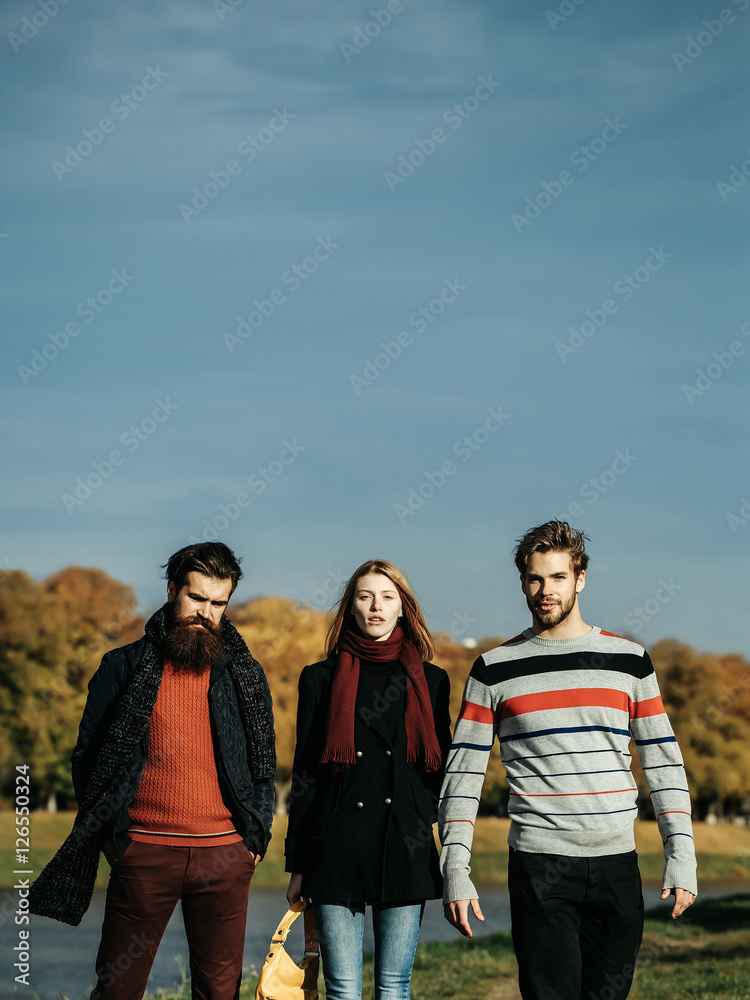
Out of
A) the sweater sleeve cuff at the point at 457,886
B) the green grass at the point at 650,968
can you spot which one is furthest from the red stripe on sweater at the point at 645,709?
the green grass at the point at 650,968

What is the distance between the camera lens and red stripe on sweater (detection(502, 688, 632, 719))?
4598 mm

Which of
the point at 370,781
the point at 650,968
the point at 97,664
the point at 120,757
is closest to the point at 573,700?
the point at 370,781

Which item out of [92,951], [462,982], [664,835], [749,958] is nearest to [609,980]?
[664,835]

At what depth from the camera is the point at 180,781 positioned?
15.7 feet

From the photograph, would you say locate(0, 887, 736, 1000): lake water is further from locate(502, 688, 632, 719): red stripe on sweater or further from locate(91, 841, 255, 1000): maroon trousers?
locate(502, 688, 632, 719): red stripe on sweater

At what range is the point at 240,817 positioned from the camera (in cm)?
484

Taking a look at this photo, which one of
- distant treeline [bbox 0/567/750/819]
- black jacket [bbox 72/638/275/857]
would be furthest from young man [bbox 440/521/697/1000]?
distant treeline [bbox 0/567/750/819]

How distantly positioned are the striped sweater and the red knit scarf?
0.58 feet

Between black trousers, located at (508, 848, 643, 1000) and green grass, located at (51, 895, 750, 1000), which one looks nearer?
black trousers, located at (508, 848, 643, 1000)

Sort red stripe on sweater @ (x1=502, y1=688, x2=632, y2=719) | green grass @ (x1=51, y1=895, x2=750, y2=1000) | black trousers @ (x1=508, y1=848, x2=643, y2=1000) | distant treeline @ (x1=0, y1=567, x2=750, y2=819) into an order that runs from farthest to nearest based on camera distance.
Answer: distant treeline @ (x1=0, y1=567, x2=750, y2=819)
green grass @ (x1=51, y1=895, x2=750, y2=1000)
red stripe on sweater @ (x1=502, y1=688, x2=632, y2=719)
black trousers @ (x1=508, y1=848, x2=643, y2=1000)

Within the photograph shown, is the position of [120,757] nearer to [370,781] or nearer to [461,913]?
[370,781]

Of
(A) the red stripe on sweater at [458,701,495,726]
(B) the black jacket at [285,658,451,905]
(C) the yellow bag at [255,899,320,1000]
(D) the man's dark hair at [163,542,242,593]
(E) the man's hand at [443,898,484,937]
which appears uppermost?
(D) the man's dark hair at [163,542,242,593]

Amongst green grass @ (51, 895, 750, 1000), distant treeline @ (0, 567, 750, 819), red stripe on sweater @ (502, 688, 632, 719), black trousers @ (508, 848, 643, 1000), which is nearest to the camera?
black trousers @ (508, 848, 643, 1000)

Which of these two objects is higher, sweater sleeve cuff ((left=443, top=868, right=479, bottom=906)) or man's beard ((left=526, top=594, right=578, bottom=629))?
man's beard ((left=526, top=594, right=578, bottom=629))
